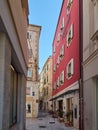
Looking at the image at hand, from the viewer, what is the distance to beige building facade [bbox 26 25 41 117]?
28.4 meters

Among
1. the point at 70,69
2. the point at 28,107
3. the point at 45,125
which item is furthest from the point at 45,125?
the point at 28,107

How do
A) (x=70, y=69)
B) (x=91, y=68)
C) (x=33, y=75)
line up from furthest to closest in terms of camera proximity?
1. (x=33, y=75)
2. (x=70, y=69)
3. (x=91, y=68)

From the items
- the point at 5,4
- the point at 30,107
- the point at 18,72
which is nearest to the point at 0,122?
the point at 5,4

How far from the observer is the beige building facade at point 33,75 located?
28.4m

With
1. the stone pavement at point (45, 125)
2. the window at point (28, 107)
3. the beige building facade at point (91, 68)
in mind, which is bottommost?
the stone pavement at point (45, 125)

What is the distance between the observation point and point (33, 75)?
29.9 m

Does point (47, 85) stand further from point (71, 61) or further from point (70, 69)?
point (71, 61)

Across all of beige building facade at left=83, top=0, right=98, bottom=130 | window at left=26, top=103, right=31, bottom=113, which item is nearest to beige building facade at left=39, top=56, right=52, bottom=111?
window at left=26, top=103, right=31, bottom=113

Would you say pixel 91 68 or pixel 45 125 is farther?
pixel 45 125

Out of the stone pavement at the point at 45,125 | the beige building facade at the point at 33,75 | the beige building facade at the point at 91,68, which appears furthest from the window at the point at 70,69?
the beige building facade at the point at 33,75

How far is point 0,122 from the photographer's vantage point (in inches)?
165

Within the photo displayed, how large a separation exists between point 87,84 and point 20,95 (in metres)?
2.79

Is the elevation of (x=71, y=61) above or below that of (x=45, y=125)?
above

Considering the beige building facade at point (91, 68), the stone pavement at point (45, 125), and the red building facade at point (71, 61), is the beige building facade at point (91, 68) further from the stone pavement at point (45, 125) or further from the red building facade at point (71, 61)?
the stone pavement at point (45, 125)
